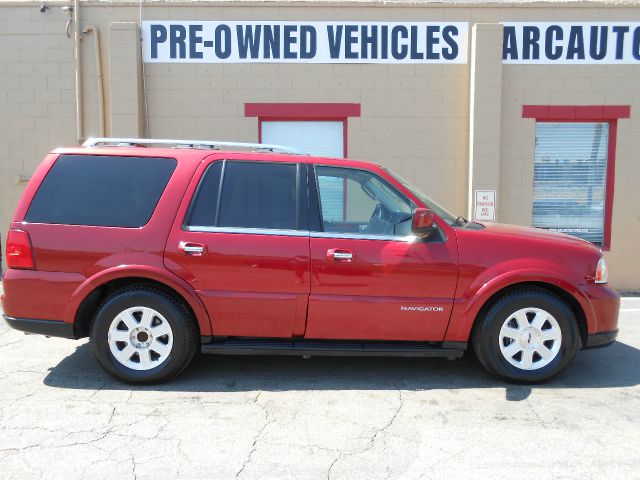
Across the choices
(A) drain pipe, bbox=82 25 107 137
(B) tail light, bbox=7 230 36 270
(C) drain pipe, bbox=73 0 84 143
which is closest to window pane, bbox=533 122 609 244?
(A) drain pipe, bbox=82 25 107 137

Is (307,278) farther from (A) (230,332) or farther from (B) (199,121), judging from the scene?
(B) (199,121)

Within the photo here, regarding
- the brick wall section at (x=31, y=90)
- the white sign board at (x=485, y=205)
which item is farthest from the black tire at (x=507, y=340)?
the brick wall section at (x=31, y=90)

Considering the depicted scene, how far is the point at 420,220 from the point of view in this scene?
420 centimetres

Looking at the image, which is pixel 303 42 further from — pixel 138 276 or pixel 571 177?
pixel 138 276

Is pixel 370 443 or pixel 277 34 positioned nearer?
pixel 370 443

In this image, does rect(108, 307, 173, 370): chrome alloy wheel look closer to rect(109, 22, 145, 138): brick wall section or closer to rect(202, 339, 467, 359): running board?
rect(202, 339, 467, 359): running board

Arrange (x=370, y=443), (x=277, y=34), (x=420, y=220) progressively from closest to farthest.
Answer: (x=370, y=443) → (x=420, y=220) → (x=277, y=34)

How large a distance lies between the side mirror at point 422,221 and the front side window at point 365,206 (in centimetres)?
14

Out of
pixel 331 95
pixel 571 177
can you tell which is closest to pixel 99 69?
pixel 331 95

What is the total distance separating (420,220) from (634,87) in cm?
596

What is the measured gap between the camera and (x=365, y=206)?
481 cm

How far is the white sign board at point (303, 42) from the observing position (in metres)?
8.02

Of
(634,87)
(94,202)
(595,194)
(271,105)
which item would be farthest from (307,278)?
(634,87)

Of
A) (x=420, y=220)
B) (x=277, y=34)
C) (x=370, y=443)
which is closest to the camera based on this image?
(x=370, y=443)
